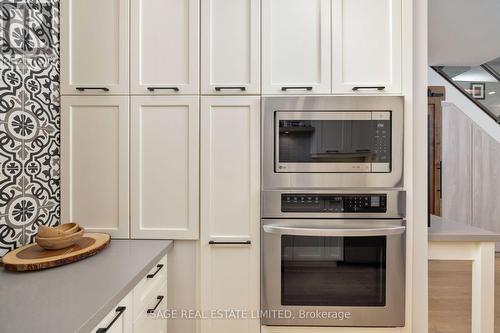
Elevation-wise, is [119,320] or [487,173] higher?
[487,173]

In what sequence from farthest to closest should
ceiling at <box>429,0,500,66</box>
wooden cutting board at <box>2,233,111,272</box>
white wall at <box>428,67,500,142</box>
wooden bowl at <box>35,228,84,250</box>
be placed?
white wall at <box>428,67,500,142</box>
ceiling at <box>429,0,500,66</box>
wooden bowl at <box>35,228,84,250</box>
wooden cutting board at <box>2,233,111,272</box>

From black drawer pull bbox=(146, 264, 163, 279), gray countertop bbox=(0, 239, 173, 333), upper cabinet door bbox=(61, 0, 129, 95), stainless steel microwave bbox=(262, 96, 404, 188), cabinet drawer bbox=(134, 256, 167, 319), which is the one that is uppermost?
upper cabinet door bbox=(61, 0, 129, 95)

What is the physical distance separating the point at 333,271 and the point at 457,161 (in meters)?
3.30

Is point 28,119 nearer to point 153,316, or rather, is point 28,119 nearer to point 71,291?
point 71,291

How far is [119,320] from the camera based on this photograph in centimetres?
104

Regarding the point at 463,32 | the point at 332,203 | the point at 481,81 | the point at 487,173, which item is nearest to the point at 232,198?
the point at 332,203

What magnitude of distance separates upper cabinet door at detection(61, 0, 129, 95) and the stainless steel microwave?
0.83 m

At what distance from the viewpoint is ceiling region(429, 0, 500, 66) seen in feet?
8.36

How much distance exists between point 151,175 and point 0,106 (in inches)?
27.6

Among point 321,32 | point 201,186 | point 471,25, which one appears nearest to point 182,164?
point 201,186

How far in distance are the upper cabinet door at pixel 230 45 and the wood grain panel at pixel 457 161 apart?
3.41 m

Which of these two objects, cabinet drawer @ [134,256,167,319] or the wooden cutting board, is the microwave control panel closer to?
cabinet drawer @ [134,256,167,319]

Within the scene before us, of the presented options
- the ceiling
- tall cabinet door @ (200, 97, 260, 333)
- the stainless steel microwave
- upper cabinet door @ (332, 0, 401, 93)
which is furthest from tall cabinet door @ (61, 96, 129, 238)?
the ceiling

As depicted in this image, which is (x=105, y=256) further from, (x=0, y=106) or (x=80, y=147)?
(x=0, y=106)
